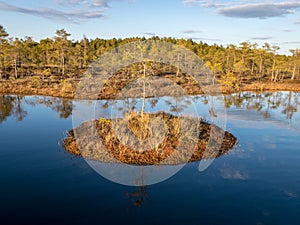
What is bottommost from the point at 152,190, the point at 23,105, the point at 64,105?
the point at 152,190

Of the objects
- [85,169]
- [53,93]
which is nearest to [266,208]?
[85,169]

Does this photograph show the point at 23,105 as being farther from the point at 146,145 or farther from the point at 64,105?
the point at 146,145

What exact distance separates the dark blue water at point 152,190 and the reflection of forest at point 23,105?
16.9ft

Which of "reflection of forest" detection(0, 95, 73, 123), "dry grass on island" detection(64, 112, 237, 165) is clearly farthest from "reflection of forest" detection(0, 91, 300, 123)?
"dry grass on island" detection(64, 112, 237, 165)

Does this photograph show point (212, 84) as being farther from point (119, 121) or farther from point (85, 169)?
point (85, 169)

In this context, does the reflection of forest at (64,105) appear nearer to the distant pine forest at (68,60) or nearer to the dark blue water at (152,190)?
the dark blue water at (152,190)

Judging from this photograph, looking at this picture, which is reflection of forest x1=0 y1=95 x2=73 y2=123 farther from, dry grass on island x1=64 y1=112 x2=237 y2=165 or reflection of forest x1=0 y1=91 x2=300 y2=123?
dry grass on island x1=64 y1=112 x2=237 y2=165

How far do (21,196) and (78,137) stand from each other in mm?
5630

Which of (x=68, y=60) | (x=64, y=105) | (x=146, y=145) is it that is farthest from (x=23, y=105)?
(x=68, y=60)

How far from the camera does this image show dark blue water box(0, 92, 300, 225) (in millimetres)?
8039

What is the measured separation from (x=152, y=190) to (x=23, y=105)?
19182 mm

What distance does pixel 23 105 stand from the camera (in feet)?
80.3

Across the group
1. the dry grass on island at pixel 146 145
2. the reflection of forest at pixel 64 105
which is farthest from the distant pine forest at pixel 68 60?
the dry grass on island at pixel 146 145

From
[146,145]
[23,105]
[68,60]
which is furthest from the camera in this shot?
[68,60]
